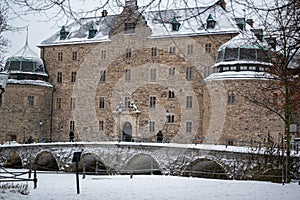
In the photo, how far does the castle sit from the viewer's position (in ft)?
109

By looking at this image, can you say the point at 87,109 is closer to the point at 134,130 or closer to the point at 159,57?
the point at 134,130

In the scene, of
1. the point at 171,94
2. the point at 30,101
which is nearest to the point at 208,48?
the point at 171,94

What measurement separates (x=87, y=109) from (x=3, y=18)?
19.4 m

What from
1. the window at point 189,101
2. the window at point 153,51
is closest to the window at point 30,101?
the window at point 153,51

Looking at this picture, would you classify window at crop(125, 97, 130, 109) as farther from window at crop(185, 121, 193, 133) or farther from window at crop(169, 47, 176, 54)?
window at crop(185, 121, 193, 133)

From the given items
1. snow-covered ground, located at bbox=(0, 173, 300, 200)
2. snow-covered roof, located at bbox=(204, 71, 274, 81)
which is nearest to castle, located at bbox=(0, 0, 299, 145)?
snow-covered roof, located at bbox=(204, 71, 274, 81)

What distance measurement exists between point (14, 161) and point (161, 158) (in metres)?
12.1

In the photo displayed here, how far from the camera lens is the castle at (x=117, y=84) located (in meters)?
33.2

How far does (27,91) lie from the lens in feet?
120

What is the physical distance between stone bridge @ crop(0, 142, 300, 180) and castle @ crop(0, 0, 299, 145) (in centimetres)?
310

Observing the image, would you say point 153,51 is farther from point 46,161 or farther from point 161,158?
point 161,158

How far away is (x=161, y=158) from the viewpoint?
26.4m

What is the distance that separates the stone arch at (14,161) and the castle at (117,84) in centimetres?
220

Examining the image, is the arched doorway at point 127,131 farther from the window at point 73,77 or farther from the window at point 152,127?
the window at point 73,77
